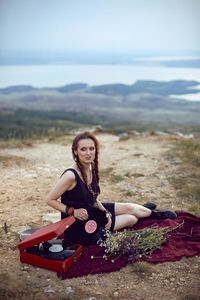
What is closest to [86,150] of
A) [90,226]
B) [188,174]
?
[90,226]

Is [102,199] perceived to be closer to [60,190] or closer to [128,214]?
[128,214]

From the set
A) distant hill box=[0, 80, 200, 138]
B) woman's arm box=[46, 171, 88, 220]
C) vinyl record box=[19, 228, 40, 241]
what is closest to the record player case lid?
woman's arm box=[46, 171, 88, 220]

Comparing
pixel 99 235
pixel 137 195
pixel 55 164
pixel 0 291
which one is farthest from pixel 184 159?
pixel 0 291

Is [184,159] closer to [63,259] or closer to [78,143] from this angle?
[78,143]

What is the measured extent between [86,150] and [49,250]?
4.76ft

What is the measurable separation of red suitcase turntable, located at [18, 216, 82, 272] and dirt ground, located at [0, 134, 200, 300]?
12cm

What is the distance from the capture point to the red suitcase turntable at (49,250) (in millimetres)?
3986

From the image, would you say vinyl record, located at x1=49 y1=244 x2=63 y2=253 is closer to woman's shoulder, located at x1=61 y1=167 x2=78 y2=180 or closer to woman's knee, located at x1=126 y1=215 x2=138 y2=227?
woman's shoulder, located at x1=61 y1=167 x2=78 y2=180

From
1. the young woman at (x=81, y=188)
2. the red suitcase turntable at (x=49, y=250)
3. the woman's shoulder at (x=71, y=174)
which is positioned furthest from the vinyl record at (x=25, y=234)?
the woman's shoulder at (x=71, y=174)

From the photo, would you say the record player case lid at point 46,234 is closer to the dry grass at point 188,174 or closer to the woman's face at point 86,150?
the woman's face at point 86,150

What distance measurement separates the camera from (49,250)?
4.21m

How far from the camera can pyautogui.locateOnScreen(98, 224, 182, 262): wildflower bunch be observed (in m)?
4.39

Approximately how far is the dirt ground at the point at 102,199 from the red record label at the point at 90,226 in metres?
0.68

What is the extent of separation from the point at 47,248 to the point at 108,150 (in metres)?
8.00
